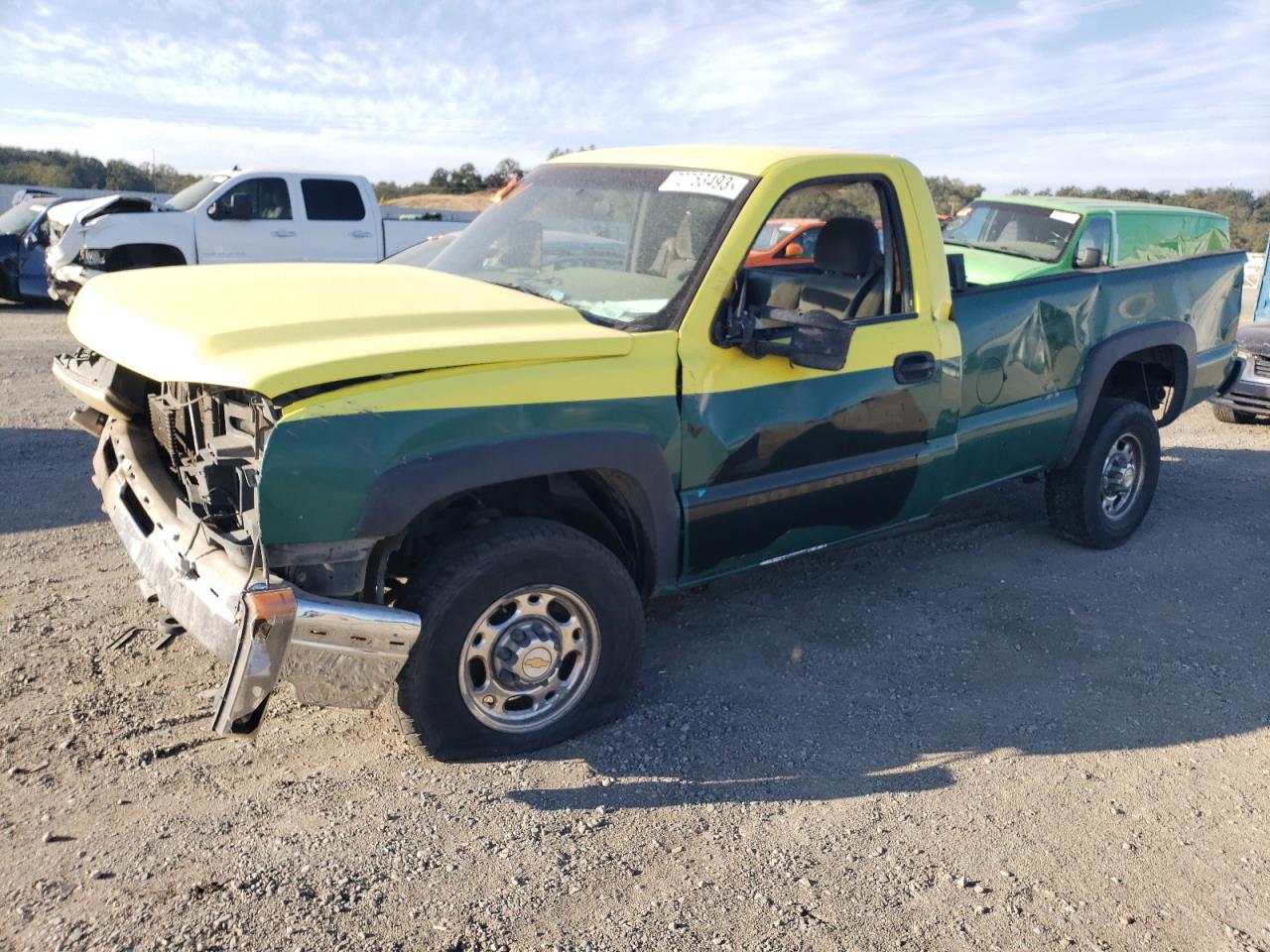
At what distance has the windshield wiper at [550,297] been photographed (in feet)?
12.1

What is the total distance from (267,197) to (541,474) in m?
12.3

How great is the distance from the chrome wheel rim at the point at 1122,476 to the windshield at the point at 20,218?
1438 cm

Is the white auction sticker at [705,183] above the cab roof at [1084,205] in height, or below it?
above

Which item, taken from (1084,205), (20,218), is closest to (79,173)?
(20,218)

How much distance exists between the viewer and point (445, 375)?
3117 mm

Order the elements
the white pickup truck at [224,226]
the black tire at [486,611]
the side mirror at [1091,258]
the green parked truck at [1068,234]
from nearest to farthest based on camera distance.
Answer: the black tire at [486,611] → the side mirror at [1091,258] → the green parked truck at [1068,234] → the white pickup truck at [224,226]

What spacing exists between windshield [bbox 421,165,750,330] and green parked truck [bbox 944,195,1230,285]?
639 cm

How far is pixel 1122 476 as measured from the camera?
19.5 feet

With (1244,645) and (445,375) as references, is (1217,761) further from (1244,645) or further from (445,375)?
(445,375)

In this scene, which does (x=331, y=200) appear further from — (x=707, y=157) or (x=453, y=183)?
(x=453, y=183)

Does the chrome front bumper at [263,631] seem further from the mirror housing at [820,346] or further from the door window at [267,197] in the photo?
the door window at [267,197]

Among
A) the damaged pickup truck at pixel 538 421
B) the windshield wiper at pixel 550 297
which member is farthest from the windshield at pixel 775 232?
the windshield wiper at pixel 550 297

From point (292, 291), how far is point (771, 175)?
1763mm

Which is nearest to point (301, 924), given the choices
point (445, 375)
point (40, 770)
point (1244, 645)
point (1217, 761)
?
point (40, 770)
